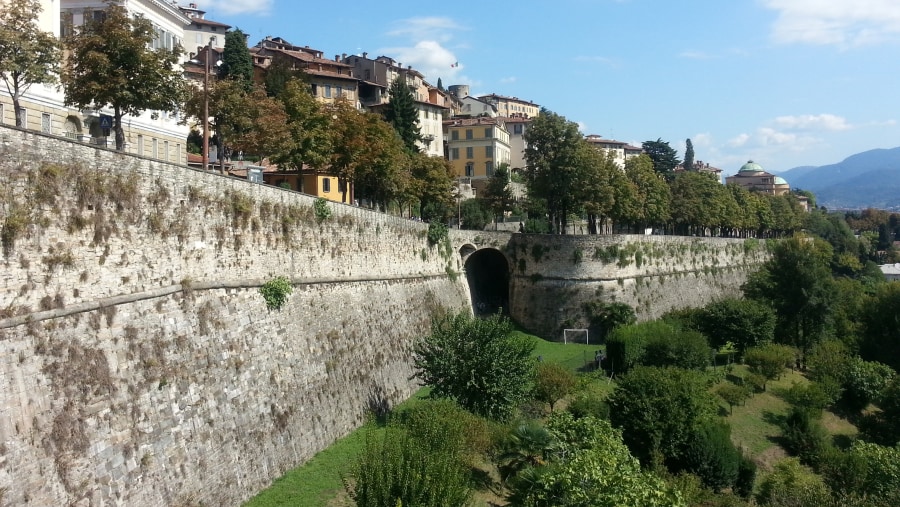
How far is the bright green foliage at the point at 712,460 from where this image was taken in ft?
93.6

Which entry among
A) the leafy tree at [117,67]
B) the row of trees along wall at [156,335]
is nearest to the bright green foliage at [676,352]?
the row of trees along wall at [156,335]

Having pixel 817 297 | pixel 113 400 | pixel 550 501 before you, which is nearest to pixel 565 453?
pixel 550 501

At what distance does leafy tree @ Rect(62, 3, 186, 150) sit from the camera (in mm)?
22359

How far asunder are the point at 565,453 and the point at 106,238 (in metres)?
15.3

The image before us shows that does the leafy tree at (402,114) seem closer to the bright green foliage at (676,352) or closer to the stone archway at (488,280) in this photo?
the stone archway at (488,280)

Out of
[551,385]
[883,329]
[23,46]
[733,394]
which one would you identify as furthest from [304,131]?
[883,329]

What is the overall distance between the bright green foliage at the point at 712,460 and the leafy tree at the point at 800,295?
2728 centimetres

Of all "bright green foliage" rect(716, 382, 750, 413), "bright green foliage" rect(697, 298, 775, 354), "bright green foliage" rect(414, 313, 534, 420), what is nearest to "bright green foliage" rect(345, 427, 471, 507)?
"bright green foliage" rect(414, 313, 534, 420)

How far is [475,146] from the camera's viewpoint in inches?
3679

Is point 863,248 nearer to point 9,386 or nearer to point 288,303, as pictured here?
point 288,303

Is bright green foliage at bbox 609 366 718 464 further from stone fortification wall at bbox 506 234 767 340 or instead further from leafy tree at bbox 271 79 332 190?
leafy tree at bbox 271 79 332 190

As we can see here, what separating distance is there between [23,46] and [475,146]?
75.6m

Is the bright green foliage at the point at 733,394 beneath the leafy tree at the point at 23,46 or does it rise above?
beneath

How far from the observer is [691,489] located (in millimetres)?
24922
